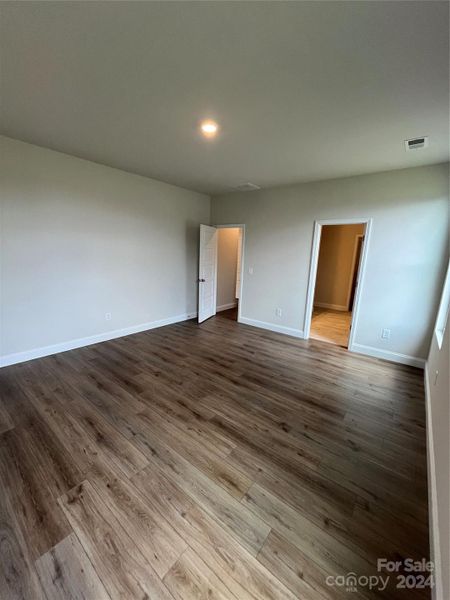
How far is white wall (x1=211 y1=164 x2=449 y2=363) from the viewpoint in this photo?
123 inches

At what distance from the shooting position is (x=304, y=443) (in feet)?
6.48

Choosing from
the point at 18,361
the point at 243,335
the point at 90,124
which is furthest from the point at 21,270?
the point at 243,335

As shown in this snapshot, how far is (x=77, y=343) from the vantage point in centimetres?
361

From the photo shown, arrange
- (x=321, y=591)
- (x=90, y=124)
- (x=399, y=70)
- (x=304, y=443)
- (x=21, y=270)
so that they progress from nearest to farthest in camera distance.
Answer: (x=321, y=591), (x=399, y=70), (x=304, y=443), (x=90, y=124), (x=21, y=270)

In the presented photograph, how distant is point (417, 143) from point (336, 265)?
4532 millimetres

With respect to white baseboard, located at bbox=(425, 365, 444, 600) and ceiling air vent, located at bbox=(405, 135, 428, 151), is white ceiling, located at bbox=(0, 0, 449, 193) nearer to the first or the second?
ceiling air vent, located at bbox=(405, 135, 428, 151)

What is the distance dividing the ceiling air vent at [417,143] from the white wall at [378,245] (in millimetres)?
738

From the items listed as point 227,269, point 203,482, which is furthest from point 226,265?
point 203,482

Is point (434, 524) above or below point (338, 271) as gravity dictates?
below

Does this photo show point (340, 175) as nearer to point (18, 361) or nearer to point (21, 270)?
point (21, 270)

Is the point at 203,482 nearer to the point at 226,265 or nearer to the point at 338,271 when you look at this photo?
the point at 226,265

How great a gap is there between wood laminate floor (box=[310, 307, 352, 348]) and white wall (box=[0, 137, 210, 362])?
3.01m

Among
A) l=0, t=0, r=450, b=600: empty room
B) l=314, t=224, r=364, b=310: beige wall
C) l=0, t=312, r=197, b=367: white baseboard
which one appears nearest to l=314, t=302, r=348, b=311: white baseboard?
l=314, t=224, r=364, b=310: beige wall

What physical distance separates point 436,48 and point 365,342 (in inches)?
131
